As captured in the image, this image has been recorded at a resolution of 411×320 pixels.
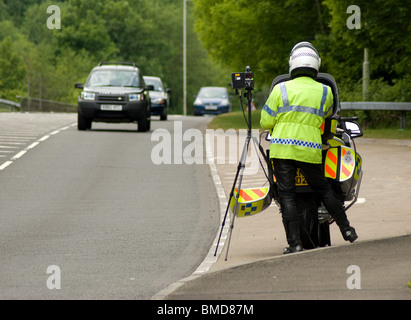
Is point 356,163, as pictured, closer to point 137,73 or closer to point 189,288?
point 189,288

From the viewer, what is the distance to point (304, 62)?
29.6 ft

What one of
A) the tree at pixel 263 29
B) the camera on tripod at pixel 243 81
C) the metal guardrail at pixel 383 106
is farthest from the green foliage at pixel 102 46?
the camera on tripod at pixel 243 81

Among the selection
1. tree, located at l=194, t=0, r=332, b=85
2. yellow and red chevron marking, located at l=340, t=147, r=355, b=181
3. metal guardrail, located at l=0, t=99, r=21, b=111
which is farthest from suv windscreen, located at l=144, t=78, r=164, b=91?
yellow and red chevron marking, located at l=340, t=147, r=355, b=181

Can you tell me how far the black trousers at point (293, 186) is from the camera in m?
8.98

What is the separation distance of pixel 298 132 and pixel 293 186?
1.61 ft

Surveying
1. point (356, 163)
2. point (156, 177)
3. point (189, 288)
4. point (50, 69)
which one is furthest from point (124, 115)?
point (50, 69)

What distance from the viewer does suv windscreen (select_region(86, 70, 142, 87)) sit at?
2934 centimetres

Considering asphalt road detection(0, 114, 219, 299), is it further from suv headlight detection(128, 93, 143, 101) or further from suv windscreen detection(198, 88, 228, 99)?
suv windscreen detection(198, 88, 228, 99)

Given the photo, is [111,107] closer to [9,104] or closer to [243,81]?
[243,81]

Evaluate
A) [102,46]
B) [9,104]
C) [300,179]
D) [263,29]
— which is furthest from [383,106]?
[102,46]

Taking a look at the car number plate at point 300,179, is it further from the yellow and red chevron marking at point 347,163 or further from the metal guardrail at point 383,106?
the metal guardrail at point 383,106

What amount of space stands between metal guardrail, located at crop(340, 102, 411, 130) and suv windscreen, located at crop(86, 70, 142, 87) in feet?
20.1

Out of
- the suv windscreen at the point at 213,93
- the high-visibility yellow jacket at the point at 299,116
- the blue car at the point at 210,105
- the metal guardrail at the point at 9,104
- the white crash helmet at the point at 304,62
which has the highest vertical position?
the white crash helmet at the point at 304,62
